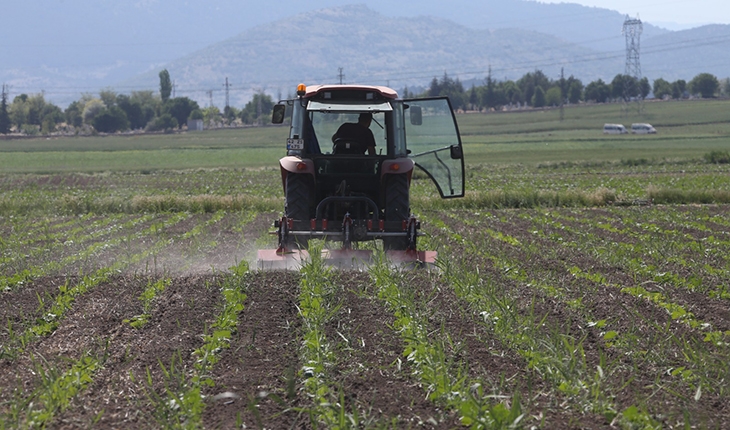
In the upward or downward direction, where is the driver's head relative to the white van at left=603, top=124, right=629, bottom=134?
upward

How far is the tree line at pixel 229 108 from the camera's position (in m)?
134

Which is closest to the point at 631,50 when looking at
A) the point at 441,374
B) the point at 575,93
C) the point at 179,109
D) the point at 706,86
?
the point at 575,93

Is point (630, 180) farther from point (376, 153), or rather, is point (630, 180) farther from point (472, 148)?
point (472, 148)

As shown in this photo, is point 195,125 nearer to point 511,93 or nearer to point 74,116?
point 74,116

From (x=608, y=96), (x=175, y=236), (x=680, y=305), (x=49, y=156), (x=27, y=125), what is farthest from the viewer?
(x=608, y=96)

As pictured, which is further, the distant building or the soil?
the distant building

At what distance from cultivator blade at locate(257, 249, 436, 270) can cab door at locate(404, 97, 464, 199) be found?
1.25 meters

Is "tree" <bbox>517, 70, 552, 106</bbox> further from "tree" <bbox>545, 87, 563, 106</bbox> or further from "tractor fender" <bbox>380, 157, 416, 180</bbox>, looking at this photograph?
"tractor fender" <bbox>380, 157, 416, 180</bbox>

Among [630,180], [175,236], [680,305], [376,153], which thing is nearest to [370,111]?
[376,153]

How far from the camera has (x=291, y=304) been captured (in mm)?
8305

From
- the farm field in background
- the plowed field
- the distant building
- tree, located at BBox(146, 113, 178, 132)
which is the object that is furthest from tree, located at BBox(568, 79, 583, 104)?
the plowed field

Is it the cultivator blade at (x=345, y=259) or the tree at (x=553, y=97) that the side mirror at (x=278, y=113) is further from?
the tree at (x=553, y=97)

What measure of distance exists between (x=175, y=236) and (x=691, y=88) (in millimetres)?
151544

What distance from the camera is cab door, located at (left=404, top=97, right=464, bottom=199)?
11.2 metres
